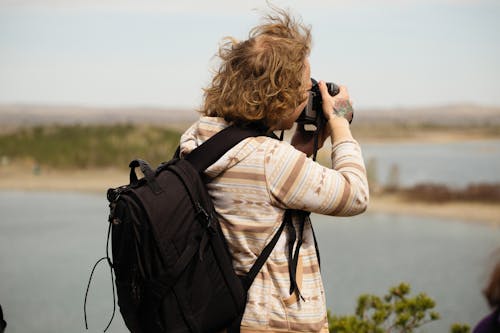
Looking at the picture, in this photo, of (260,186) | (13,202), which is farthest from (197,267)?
(13,202)

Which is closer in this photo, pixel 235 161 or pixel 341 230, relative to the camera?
pixel 235 161

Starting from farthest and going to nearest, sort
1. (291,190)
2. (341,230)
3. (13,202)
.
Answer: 1. (13,202)
2. (341,230)
3. (291,190)

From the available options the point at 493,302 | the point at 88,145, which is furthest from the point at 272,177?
the point at 88,145

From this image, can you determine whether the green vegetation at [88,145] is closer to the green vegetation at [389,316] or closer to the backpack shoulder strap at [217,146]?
the green vegetation at [389,316]

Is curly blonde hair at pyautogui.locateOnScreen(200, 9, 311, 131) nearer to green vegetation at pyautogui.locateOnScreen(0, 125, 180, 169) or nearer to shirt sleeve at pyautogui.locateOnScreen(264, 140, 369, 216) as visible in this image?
shirt sleeve at pyautogui.locateOnScreen(264, 140, 369, 216)

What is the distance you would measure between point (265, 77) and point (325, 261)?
14.2 ft

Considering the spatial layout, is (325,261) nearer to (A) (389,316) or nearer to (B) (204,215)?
(A) (389,316)

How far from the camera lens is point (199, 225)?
1.37 meters

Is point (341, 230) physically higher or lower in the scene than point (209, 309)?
lower

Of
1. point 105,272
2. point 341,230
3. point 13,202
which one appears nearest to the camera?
point 105,272

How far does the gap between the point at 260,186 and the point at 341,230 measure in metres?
5.93

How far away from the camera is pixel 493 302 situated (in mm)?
1063

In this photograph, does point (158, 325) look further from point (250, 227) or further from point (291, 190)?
point (291, 190)

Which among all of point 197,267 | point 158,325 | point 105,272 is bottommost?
point 105,272
